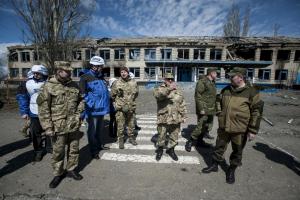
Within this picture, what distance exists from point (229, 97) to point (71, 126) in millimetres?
3112

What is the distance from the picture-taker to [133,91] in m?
4.98

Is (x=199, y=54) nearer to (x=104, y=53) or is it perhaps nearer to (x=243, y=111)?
(x=104, y=53)

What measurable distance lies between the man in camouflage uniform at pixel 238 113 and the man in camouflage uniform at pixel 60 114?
2.95 meters

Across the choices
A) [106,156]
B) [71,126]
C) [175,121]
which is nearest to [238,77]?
[175,121]

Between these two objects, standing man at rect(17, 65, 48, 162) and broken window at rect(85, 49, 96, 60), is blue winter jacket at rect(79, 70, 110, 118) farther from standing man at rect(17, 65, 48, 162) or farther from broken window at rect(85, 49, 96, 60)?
broken window at rect(85, 49, 96, 60)

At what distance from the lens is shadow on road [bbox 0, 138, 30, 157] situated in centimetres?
484

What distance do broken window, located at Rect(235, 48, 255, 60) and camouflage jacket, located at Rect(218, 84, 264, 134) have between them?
32.8 m

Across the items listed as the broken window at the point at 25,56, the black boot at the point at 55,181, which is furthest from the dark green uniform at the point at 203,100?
the broken window at the point at 25,56

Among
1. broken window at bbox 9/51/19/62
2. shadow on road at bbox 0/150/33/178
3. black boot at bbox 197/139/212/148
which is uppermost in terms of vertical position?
broken window at bbox 9/51/19/62

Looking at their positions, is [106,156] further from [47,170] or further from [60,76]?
[60,76]

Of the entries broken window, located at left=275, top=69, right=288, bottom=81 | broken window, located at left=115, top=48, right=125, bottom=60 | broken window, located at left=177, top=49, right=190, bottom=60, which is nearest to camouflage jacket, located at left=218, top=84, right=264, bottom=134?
broken window, located at left=177, top=49, right=190, bottom=60

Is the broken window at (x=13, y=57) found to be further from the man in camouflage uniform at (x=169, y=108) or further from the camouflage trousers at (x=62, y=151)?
the man in camouflage uniform at (x=169, y=108)

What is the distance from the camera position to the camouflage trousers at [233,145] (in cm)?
350

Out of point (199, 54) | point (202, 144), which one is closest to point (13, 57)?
point (199, 54)
